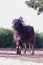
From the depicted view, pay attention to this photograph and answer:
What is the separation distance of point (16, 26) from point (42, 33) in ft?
42.1

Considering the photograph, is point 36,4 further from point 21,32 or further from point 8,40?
point 21,32

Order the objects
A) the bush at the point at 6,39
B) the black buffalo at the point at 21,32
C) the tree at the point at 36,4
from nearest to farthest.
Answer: the black buffalo at the point at 21,32, the tree at the point at 36,4, the bush at the point at 6,39

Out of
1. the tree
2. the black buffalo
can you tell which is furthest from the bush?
the black buffalo

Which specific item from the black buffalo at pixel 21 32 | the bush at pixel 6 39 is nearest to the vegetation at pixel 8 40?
the bush at pixel 6 39

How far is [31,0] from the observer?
2772 cm

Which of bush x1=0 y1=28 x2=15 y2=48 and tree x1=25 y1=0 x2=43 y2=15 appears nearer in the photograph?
tree x1=25 y1=0 x2=43 y2=15

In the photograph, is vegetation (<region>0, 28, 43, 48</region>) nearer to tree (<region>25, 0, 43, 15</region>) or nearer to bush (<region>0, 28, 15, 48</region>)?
bush (<region>0, 28, 15, 48</region>)

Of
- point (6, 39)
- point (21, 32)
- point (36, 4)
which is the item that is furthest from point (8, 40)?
point (21, 32)

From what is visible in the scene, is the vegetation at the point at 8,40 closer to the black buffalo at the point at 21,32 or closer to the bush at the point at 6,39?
the bush at the point at 6,39

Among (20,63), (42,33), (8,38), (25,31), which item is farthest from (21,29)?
(42,33)

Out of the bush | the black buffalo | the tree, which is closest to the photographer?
the black buffalo

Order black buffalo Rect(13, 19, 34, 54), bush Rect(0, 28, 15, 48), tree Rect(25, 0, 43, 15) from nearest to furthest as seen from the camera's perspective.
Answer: black buffalo Rect(13, 19, 34, 54) → tree Rect(25, 0, 43, 15) → bush Rect(0, 28, 15, 48)

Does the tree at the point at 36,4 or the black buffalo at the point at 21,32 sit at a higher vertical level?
the tree at the point at 36,4

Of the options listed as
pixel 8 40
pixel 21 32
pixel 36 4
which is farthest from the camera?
pixel 8 40
